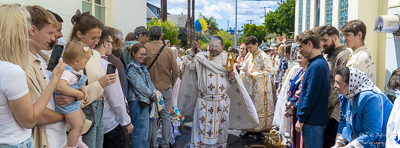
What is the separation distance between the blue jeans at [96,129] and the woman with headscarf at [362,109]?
225 cm

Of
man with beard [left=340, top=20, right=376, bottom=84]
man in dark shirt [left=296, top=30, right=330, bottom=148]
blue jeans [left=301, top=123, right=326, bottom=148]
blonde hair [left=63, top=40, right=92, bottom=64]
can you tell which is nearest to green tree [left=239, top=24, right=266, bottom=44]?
man with beard [left=340, top=20, right=376, bottom=84]

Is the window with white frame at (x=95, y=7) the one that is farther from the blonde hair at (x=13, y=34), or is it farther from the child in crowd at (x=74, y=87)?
the blonde hair at (x=13, y=34)

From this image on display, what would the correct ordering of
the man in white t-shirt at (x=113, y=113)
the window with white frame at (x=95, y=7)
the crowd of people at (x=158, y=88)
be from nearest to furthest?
the crowd of people at (x=158, y=88), the man in white t-shirt at (x=113, y=113), the window with white frame at (x=95, y=7)

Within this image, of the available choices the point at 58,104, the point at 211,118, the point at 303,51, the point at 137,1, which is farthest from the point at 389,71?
the point at 137,1

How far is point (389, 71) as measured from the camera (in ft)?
19.1

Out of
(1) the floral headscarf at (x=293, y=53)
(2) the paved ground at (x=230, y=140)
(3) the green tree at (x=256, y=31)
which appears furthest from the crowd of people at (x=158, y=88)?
(3) the green tree at (x=256, y=31)

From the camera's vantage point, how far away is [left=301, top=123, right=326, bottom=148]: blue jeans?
400cm

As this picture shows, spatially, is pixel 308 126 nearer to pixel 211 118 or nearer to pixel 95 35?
pixel 211 118

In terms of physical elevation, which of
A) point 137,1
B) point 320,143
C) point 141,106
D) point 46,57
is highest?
A: point 137,1

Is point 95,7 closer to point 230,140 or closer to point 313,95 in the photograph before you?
point 230,140

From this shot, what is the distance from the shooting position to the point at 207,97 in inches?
214

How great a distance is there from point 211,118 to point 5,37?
3.87 metres

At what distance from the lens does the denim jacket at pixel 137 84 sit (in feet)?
15.4

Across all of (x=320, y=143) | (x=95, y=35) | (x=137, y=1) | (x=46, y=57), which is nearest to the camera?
(x=46, y=57)
